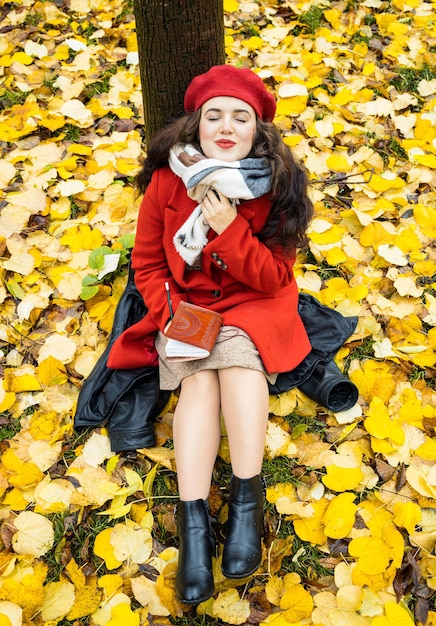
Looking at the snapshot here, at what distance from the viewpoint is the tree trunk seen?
6.96 ft

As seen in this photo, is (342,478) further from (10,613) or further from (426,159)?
(426,159)

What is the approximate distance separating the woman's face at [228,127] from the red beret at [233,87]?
19mm

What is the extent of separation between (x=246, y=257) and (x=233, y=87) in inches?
21.6

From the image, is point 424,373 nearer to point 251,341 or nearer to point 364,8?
point 251,341

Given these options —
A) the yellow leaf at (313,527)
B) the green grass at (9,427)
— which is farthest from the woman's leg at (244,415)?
the green grass at (9,427)

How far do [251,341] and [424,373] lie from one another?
0.80 meters

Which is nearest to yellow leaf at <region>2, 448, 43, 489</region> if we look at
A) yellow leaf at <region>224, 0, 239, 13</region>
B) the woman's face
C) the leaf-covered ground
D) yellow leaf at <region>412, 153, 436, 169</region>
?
the leaf-covered ground

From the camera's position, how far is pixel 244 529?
1.89 meters

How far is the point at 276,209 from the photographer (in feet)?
6.75

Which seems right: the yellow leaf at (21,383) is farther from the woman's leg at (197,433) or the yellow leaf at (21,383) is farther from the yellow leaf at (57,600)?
the yellow leaf at (57,600)

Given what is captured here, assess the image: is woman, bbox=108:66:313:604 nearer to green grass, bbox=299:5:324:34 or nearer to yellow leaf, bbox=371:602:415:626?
yellow leaf, bbox=371:602:415:626

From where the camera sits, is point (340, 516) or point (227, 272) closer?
point (340, 516)

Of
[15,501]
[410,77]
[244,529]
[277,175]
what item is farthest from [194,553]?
[410,77]

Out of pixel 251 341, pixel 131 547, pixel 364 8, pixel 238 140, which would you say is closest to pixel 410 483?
pixel 251 341
